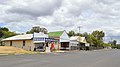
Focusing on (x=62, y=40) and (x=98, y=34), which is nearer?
(x=62, y=40)

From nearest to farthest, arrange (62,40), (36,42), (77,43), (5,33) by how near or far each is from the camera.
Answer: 1. (36,42)
2. (62,40)
3. (77,43)
4. (5,33)

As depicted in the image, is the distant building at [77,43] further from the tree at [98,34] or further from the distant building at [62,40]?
the tree at [98,34]

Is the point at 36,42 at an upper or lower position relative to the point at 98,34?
lower

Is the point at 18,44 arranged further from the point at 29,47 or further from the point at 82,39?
the point at 82,39

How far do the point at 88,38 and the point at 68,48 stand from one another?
126 feet

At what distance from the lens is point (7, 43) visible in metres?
75.6

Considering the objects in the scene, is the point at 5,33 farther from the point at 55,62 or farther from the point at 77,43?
the point at 55,62

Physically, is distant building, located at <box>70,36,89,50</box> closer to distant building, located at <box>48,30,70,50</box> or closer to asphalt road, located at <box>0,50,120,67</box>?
distant building, located at <box>48,30,70,50</box>

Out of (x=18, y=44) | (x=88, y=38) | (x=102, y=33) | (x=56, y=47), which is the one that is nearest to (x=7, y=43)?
(x=18, y=44)

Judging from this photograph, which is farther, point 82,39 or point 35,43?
point 82,39

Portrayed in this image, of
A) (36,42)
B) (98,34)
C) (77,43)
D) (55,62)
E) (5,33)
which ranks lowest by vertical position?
(55,62)

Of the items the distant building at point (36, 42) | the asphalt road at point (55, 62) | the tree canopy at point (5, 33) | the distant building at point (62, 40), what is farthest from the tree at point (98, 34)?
the asphalt road at point (55, 62)

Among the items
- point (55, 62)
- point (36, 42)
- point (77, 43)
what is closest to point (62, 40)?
point (77, 43)

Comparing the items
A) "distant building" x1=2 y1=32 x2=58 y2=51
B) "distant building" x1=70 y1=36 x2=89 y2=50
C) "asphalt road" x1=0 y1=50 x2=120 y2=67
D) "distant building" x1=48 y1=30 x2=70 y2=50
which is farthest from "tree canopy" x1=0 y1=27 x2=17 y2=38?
"asphalt road" x1=0 y1=50 x2=120 y2=67
